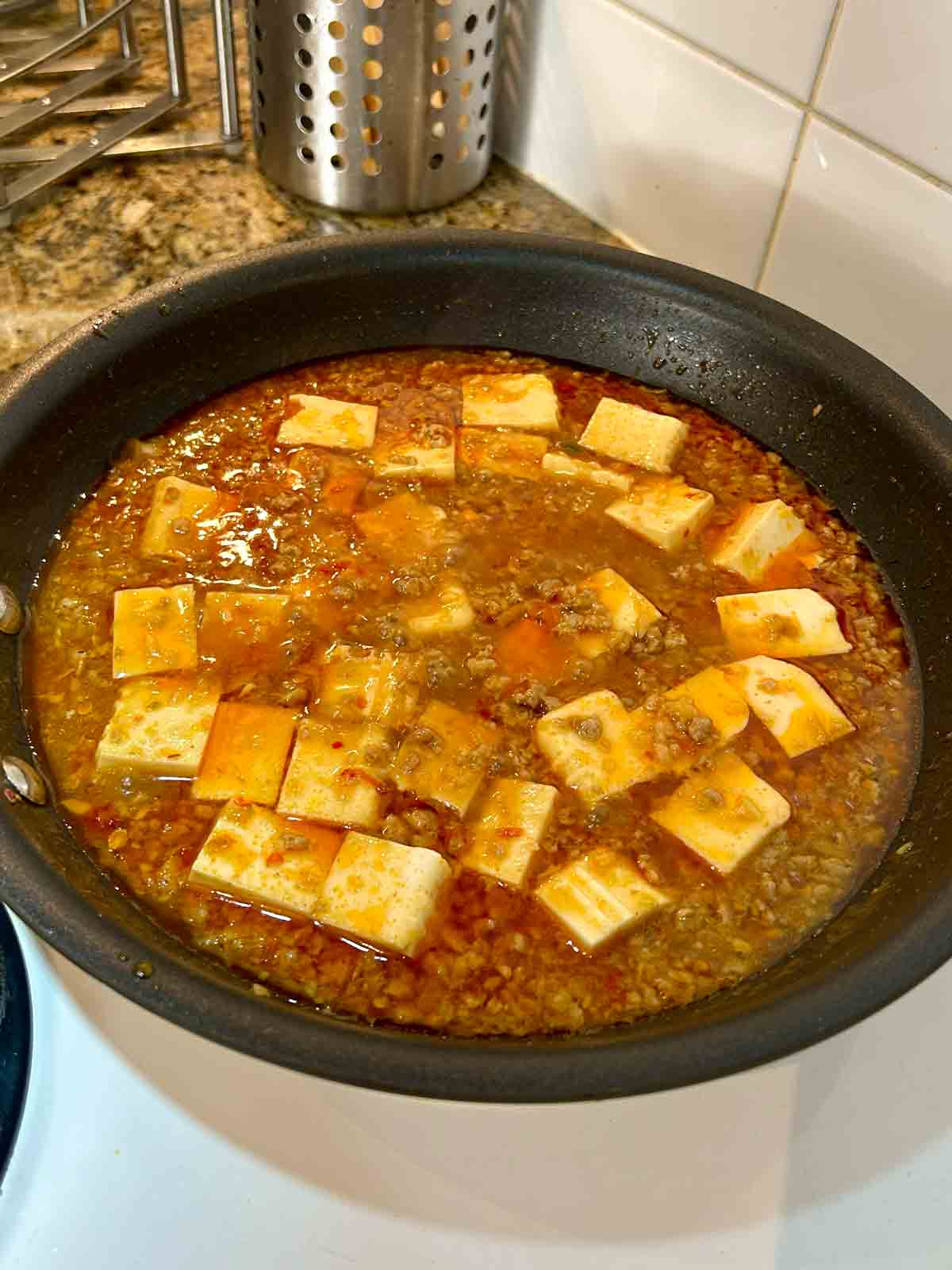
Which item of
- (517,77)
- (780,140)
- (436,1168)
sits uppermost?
(780,140)

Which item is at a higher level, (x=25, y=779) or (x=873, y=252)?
(x=873, y=252)

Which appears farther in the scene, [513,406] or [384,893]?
[513,406]

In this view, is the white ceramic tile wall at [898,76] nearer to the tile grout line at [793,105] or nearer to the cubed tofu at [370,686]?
the tile grout line at [793,105]

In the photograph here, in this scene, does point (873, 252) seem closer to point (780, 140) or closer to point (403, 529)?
point (780, 140)

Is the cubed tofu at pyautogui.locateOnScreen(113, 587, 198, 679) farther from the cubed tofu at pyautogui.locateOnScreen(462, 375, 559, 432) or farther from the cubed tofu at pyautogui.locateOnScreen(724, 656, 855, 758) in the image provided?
the cubed tofu at pyautogui.locateOnScreen(724, 656, 855, 758)

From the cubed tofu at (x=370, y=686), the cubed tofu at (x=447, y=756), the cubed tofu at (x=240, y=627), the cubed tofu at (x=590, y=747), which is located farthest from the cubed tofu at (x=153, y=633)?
the cubed tofu at (x=590, y=747)

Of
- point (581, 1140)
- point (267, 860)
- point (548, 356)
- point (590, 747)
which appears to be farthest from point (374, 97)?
point (581, 1140)


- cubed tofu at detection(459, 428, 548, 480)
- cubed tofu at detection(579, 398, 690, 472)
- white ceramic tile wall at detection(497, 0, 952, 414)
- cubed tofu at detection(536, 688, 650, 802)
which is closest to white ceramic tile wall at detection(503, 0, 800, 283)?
white ceramic tile wall at detection(497, 0, 952, 414)
